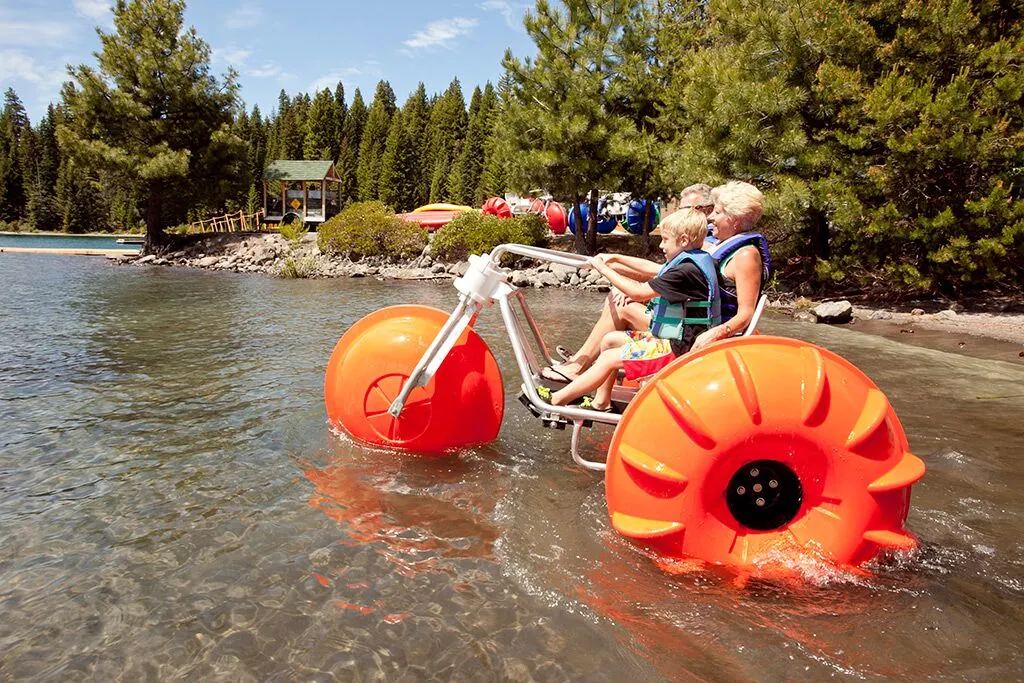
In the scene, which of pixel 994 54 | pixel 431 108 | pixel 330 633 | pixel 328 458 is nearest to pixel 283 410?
pixel 328 458

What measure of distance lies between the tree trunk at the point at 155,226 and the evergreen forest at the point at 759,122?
0.14m

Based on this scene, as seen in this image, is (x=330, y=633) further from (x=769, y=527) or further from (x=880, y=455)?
(x=880, y=455)

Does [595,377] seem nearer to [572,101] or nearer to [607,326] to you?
[607,326]

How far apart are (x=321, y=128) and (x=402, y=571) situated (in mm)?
76733

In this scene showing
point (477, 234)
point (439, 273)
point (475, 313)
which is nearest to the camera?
point (475, 313)

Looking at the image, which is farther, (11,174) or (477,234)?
(11,174)

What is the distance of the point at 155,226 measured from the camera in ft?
115

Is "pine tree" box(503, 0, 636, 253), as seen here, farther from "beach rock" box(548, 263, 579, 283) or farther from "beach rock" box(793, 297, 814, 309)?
"beach rock" box(793, 297, 814, 309)

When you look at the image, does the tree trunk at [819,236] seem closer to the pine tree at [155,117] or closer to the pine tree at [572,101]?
the pine tree at [572,101]

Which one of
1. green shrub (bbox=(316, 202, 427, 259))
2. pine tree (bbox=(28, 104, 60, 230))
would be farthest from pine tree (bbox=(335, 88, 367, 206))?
green shrub (bbox=(316, 202, 427, 259))

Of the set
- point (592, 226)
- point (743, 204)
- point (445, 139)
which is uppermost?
point (445, 139)

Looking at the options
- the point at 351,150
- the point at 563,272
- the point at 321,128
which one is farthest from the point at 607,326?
the point at 321,128

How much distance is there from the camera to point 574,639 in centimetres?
303

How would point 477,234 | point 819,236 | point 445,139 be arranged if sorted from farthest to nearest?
point 445,139
point 477,234
point 819,236
